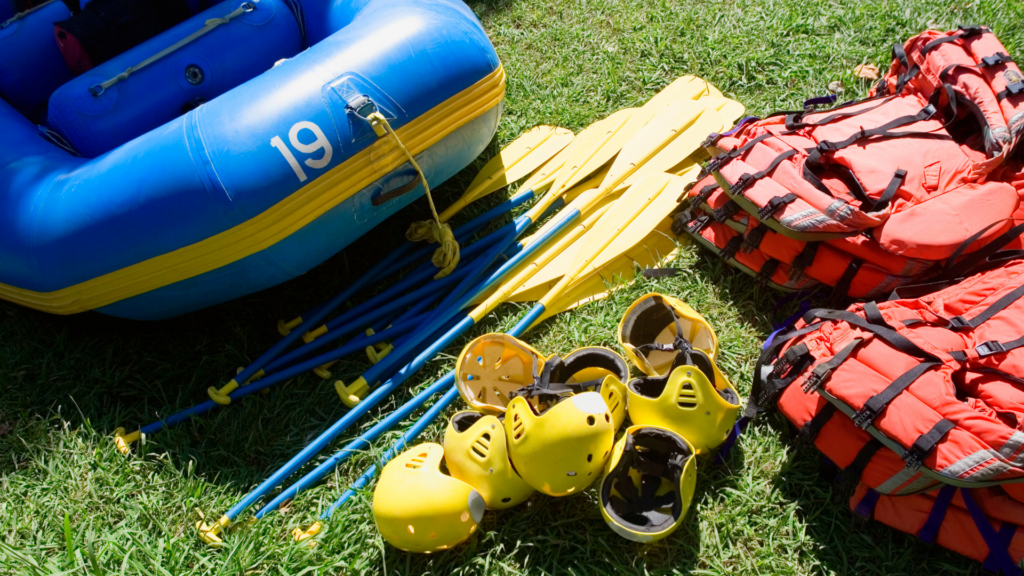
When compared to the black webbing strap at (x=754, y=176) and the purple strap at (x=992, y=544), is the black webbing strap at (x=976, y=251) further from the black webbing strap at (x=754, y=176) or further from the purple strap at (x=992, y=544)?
the purple strap at (x=992, y=544)

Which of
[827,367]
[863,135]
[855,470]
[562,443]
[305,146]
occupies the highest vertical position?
[305,146]

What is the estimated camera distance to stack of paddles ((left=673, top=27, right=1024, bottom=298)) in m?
2.23

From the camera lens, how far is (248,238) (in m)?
2.21

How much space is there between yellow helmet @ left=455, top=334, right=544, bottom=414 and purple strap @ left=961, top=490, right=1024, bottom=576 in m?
1.36

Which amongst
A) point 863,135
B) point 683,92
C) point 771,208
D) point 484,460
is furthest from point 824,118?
point 484,460

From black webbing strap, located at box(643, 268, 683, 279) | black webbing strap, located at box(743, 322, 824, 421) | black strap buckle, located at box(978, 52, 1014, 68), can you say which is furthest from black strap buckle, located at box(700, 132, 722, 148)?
black strap buckle, located at box(978, 52, 1014, 68)

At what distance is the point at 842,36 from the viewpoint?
11.5 feet

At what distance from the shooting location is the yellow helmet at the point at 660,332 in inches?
91.0

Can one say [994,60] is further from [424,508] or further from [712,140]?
[424,508]

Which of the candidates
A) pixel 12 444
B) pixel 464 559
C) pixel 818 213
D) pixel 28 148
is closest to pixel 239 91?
pixel 28 148

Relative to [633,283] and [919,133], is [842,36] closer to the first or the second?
[919,133]

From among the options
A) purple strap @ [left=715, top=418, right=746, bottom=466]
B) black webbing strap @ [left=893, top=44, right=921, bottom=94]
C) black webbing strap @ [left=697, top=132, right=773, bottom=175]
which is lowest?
purple strap @ [left=715, top=418, right=746, bottom=466]

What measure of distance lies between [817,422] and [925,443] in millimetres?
341

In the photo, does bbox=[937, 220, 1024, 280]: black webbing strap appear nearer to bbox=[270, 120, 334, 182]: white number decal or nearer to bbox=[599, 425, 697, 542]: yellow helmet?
bbox=[599, 425, 697, 542]: yellow helmet
